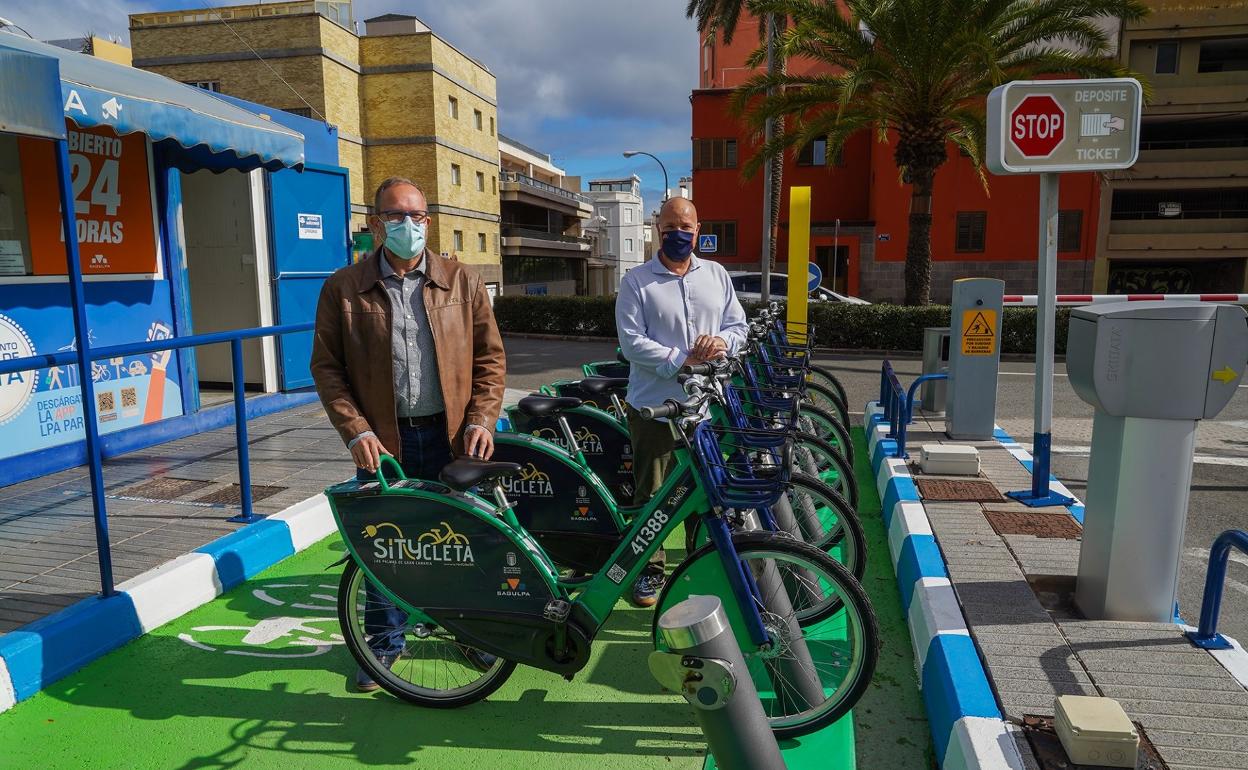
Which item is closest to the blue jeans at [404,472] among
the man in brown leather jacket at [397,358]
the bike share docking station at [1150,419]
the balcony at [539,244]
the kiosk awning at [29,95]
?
the man in brown leather jacket at [397,358]

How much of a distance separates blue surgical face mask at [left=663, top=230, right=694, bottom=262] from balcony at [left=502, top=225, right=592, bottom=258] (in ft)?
157

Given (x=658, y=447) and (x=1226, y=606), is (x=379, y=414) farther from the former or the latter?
(x=1226, y=606)

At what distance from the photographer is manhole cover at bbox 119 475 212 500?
5.57 m

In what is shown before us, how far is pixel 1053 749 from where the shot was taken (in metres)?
2.48

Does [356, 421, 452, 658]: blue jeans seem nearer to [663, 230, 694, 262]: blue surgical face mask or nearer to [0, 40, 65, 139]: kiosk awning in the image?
[663, 230, 694, 262]: blue surgical face mask

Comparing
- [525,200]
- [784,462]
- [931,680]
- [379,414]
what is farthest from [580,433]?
[525,200]

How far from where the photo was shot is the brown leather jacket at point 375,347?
320 centimetres

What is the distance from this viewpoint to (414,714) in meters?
3.22

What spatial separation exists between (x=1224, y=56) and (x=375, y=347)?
35.8 metres

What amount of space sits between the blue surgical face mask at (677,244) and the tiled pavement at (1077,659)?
200 cm

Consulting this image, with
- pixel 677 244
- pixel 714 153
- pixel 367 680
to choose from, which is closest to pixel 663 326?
pixel 677 244

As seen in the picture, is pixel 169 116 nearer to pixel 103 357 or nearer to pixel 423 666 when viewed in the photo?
pixel 103 357

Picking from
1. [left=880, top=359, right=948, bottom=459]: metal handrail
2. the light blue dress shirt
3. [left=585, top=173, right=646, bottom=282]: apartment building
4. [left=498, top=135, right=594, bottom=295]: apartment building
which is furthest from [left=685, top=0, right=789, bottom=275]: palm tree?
[left=585, top=173, right=646, bottom=282]: apartment building

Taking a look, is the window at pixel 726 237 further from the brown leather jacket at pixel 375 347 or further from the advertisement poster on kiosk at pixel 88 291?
the brown leather jacket at pixel 375 347
